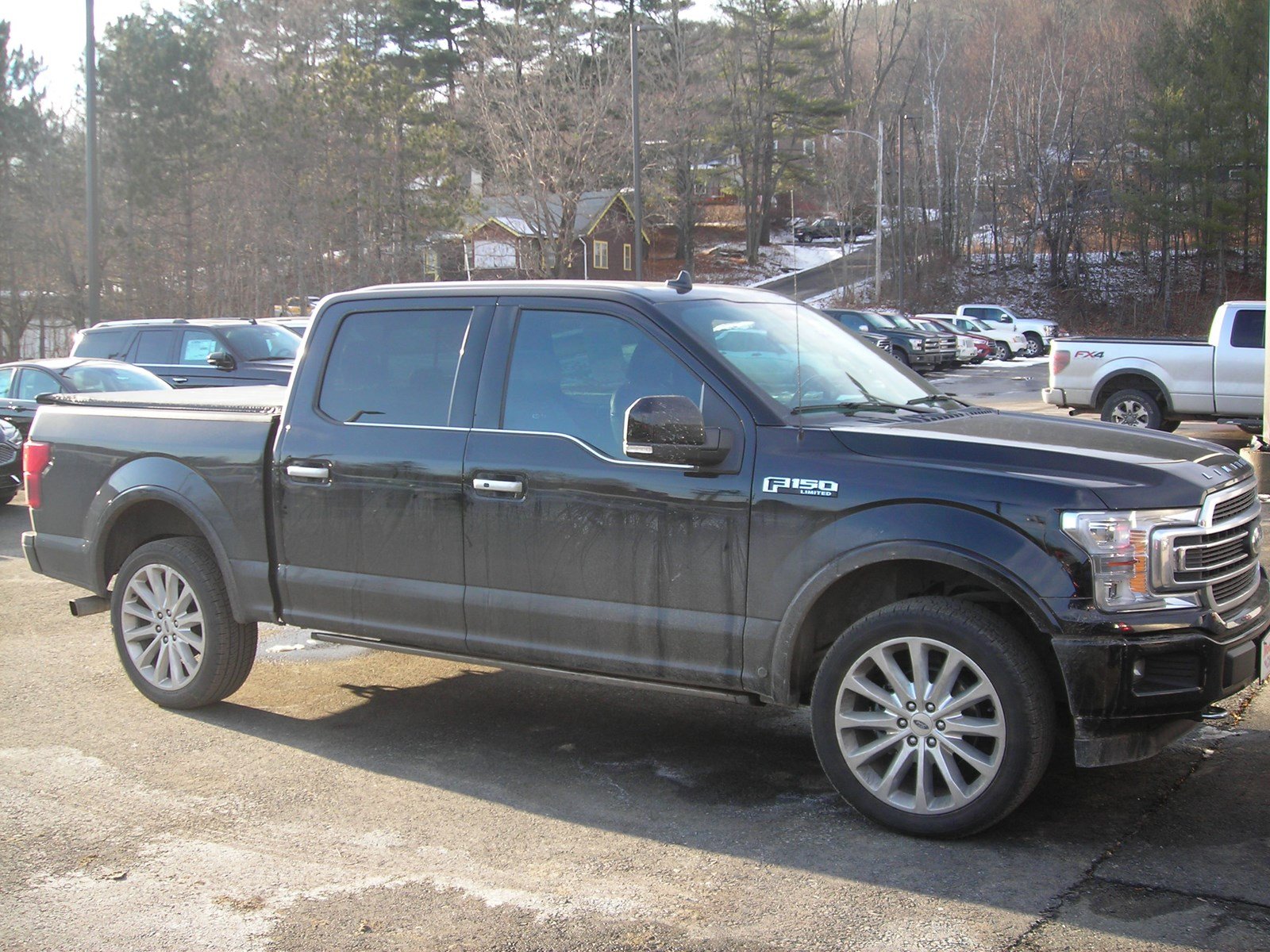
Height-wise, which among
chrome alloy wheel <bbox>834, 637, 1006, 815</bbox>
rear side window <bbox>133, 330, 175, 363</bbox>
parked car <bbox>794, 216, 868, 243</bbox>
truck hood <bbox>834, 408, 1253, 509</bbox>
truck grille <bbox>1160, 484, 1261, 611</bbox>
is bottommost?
chrome alloy wheel <bbox>834, 637, 1006, 815</bbox>

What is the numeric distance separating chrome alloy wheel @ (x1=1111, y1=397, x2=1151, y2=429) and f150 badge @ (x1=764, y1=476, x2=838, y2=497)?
44.3 ft

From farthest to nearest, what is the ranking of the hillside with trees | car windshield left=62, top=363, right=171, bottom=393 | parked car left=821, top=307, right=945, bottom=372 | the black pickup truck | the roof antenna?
the hillside with trees
parked car left=821, top=307, right=945, bottom=372
car windshield left=62, top=363, right=171, bottom=393
the roof antenna
the black pickup truck

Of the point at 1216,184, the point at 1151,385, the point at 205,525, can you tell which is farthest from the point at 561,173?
the point at 205,525

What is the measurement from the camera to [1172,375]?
16.5 m

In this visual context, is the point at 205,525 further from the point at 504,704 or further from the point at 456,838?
the point at 456,838

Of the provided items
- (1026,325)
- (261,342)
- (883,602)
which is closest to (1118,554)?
(883,602)

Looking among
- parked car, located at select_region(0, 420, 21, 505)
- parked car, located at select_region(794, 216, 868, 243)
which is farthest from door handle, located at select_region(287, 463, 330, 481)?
parked car, located at select_region(794, 216, 868, 243)

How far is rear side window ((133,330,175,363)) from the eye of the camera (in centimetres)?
1720

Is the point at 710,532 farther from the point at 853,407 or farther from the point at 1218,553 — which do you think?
the point at 1218,553

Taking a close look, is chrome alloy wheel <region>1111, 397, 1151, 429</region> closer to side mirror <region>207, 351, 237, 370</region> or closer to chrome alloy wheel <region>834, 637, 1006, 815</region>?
side mirror <region>207, 351, 237, 370</region>

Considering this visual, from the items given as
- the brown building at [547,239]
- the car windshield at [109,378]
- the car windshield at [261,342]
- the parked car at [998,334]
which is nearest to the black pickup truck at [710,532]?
the car windshield at [109,378]

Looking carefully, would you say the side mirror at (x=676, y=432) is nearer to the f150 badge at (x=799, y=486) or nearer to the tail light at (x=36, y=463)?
the f150 badge at (x=799, y=486)

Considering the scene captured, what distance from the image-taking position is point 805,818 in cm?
456

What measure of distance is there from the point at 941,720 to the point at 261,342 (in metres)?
14.8
